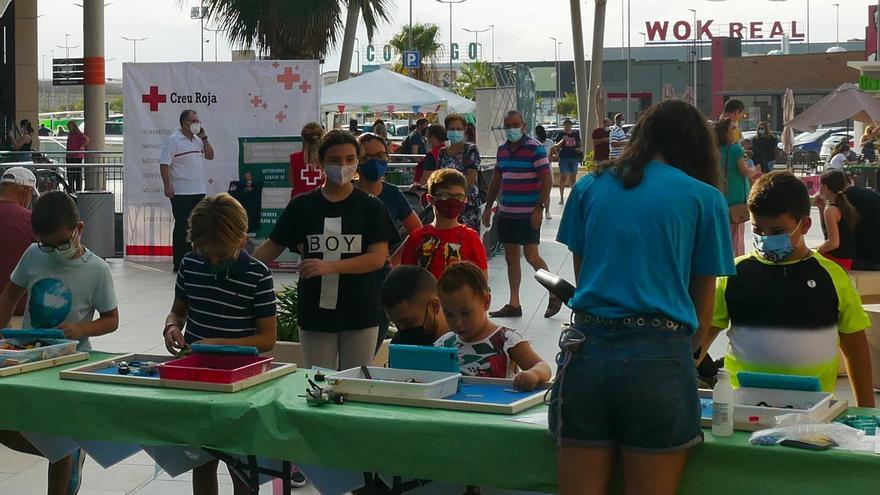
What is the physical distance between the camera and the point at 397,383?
425 centimetres

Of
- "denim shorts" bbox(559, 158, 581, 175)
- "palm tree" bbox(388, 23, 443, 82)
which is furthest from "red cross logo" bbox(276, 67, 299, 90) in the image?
"palm tree" bbox(388, 23, 443, 82)

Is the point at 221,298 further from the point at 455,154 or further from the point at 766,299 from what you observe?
the point at 455,154

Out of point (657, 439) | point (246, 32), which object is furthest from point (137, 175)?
point (657, 439)

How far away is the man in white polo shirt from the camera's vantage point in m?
13.9

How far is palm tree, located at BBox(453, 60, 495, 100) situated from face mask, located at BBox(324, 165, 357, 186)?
255 feet

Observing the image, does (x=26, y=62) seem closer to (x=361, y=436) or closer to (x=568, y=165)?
(x=568, y=165)

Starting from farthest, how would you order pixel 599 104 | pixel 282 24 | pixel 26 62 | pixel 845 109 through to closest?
pixel 599 104, pixel 26 62, pixel 845 109, pixel 282 24

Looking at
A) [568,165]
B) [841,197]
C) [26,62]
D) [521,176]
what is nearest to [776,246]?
[841,197]

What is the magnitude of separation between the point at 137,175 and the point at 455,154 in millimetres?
4383

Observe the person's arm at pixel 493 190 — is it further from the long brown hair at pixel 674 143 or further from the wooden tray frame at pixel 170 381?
the long brown hair at pixel 674 143

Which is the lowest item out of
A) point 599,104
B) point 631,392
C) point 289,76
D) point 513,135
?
point 631,392

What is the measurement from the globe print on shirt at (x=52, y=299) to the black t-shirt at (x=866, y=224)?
6329 millimetres

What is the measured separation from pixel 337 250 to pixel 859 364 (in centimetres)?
237

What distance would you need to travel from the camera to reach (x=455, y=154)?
13.0m
